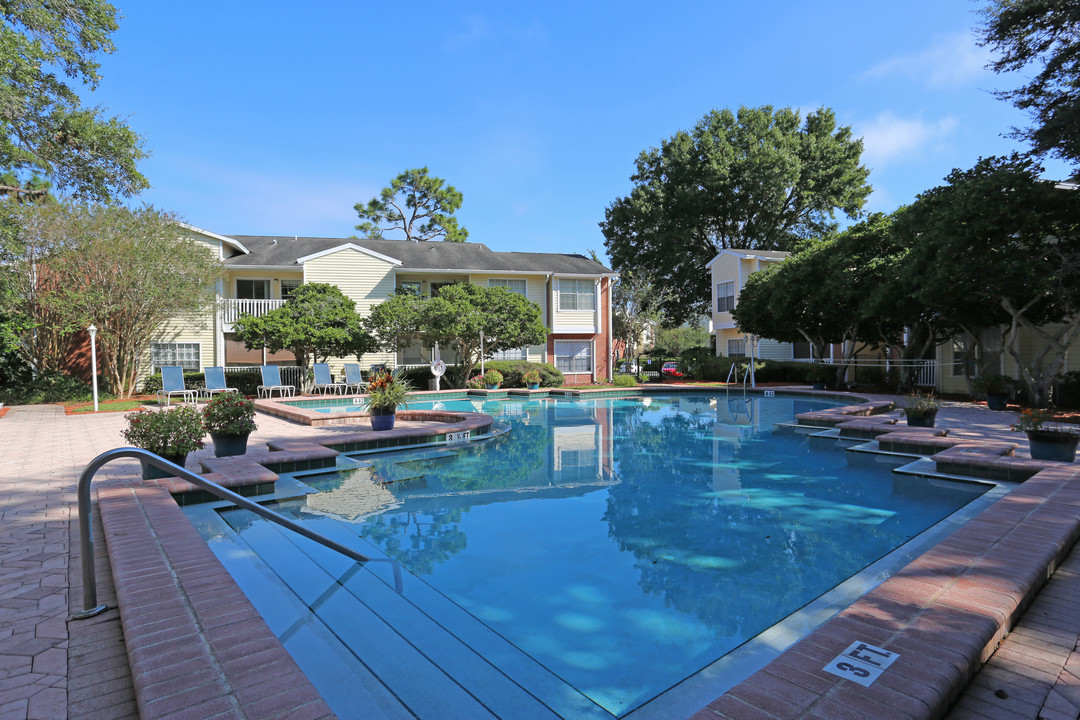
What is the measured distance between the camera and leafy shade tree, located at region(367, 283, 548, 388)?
2153 centimetres

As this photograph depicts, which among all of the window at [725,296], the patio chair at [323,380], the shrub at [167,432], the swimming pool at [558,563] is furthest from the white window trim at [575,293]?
the shrub at [167,432]

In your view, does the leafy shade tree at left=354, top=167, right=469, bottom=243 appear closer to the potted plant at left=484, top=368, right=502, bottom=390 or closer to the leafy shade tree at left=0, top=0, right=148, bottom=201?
the potted plant at left=484, top=368, right=502, bottom=390

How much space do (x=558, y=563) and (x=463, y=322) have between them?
17472 mm

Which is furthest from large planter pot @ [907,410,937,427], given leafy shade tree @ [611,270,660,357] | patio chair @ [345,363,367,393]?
leafy shade tree @ [611,270,660,357]

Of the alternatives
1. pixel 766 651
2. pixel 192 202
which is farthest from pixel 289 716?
pixel 192 202

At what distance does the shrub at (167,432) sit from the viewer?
6340mm

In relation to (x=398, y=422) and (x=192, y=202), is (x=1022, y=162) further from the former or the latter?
(x=192, y=202)

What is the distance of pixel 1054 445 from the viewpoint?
6.78 m

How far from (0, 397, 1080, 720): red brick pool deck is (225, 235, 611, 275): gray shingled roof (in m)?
21.4

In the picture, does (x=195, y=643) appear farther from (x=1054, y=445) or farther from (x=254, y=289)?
(x=254, y=289)

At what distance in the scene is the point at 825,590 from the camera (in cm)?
396

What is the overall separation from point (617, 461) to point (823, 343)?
17128mm

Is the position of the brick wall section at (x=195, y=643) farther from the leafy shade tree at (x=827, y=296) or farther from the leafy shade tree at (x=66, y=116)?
the leafy shade tree at (x=827, y=296)

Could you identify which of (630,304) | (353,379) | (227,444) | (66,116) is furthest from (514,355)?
(227,444)
